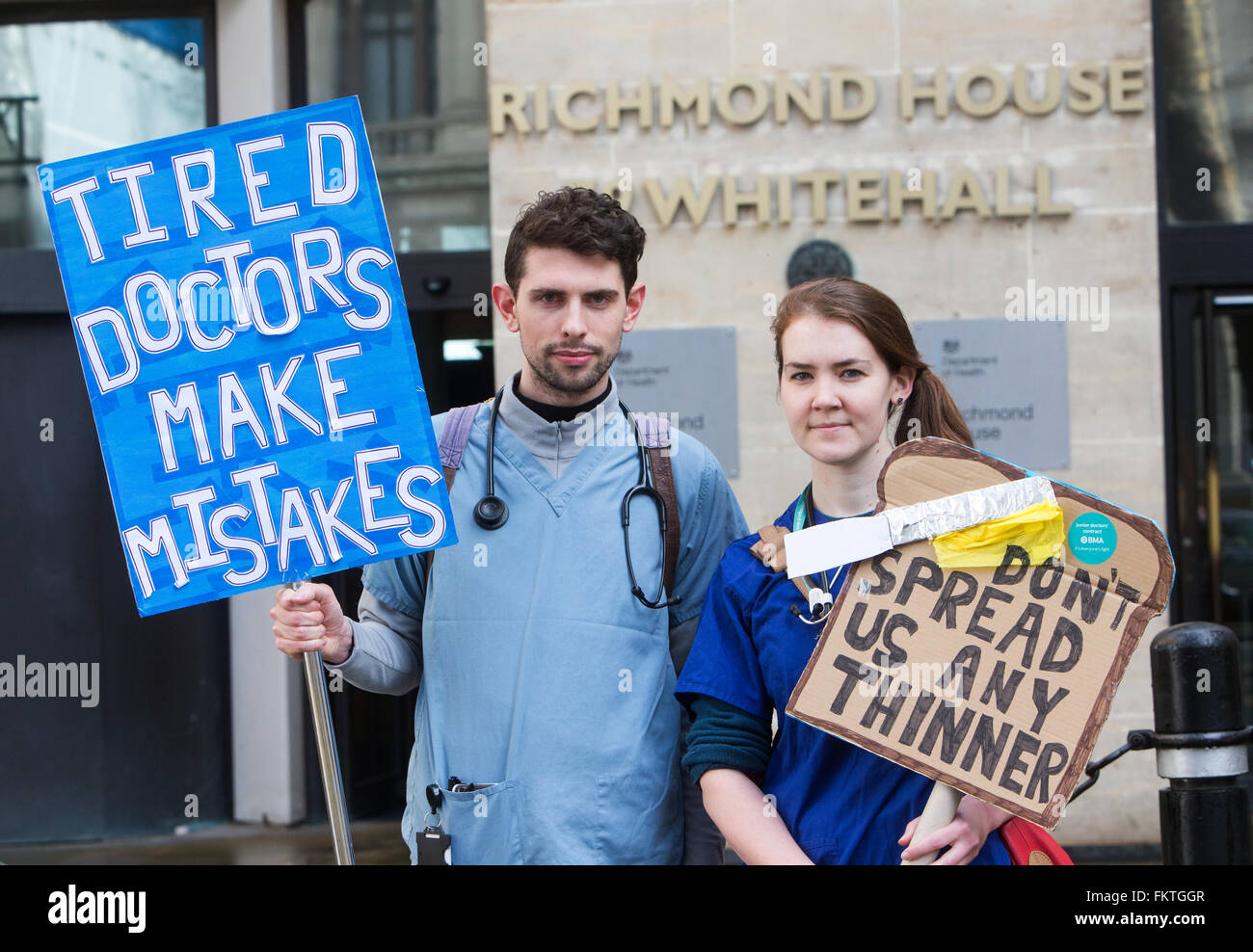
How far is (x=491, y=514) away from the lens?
2178 millimetres

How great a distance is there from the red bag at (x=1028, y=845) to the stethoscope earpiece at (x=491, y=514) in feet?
3.24

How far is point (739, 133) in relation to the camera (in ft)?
18.1

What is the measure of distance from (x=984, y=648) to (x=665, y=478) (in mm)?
686

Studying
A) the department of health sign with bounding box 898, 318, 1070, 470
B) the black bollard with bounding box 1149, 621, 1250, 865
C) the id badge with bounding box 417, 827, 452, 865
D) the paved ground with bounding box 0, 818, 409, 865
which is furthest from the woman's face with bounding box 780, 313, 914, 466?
the paved ground with bounding box 0, 818, 409, 865

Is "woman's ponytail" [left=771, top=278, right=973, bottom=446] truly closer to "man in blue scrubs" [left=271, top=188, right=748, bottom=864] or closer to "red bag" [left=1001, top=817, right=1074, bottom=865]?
"man in blue scrubs" [left=271, top=188, right=748, bottom=864]

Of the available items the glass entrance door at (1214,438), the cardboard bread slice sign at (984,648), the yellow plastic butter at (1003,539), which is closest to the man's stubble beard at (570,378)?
the cardboard bread slice sign at (984,648)

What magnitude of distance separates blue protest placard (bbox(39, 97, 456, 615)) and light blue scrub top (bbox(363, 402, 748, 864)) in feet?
0.55

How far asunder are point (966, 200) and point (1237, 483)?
188 centimetres

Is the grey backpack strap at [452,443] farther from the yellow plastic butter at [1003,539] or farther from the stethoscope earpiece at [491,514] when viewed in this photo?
the yellow plastic butter at [1003,539]

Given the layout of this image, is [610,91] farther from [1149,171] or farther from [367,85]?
[1149,171]

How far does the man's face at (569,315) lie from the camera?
2148 millimetres

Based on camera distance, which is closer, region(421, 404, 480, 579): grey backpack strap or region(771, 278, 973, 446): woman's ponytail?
region(771, 278, 973, 446): woman's ponytail

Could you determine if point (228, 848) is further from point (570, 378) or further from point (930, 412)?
point (930, 412)

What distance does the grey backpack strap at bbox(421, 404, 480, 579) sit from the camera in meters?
2.25
